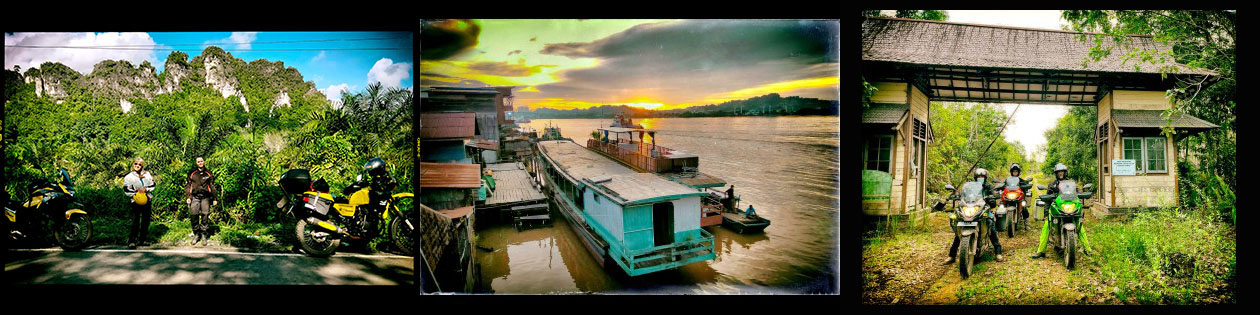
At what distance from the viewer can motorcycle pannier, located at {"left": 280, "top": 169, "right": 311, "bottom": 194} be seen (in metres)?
5.74

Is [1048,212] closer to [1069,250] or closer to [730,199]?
[1069,250]

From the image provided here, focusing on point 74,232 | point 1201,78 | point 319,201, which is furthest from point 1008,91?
point 74,232

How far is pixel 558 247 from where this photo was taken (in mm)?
5430

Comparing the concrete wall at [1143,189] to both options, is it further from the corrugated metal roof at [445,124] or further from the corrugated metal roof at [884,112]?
the corrugated metal roof at [445,124]

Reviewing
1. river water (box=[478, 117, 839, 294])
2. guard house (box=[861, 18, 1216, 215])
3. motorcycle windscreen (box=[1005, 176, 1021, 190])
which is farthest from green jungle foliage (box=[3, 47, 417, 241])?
motorcycle windscreen (box=[1005, 176, 1021, 190])

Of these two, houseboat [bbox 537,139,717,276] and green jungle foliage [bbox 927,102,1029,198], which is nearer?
houseboat [bbox 537,139,717,276]

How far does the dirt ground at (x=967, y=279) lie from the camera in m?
5.38

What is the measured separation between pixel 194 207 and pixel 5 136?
2.12 meters

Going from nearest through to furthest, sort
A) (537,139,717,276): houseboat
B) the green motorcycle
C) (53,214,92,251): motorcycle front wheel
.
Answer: (537,139,717,276): houseboat, the green motorcycle, (53,214,92,251): motorcycle front wheel

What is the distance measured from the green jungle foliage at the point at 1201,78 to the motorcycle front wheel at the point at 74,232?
Answer: 9.24 meters

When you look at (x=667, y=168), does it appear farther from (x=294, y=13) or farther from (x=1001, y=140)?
(x=294, y=13)

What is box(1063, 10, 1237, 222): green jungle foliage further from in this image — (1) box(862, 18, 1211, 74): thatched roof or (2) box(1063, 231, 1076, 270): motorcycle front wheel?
(2) box(1063, 231, 1076, 270): motorcycle front wheel

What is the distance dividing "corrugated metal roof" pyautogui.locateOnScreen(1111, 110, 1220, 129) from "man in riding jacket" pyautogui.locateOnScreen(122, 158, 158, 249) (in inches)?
349

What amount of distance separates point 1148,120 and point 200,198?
28.4 feet
